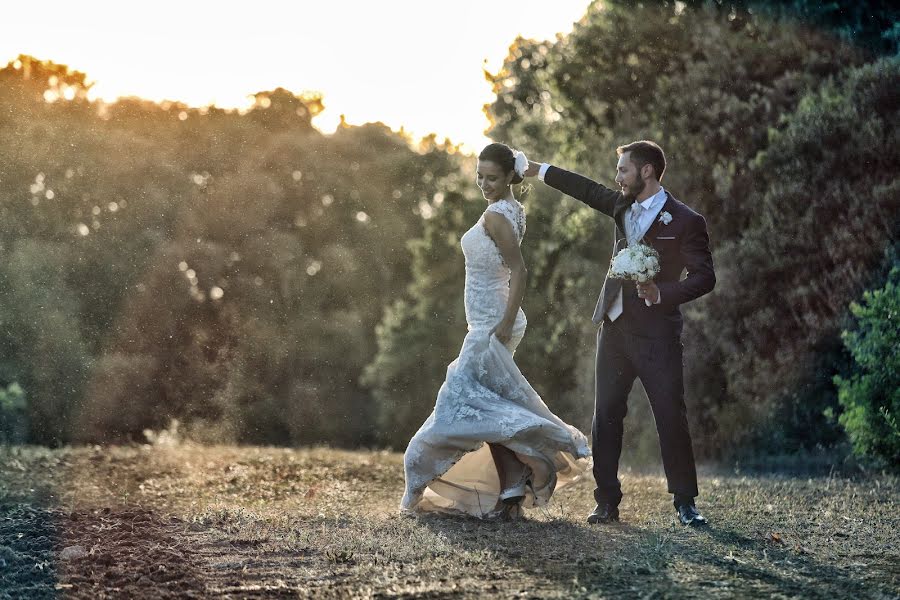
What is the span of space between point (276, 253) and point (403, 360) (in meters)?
7.69

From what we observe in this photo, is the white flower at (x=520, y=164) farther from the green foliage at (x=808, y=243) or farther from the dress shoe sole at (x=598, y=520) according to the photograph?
the green foliage at (x=808, y=243)

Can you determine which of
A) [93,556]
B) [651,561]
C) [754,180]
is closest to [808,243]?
[754,180]

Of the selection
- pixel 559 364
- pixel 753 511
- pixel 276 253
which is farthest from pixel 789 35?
pixel 276 253

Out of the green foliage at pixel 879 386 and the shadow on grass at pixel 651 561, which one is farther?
the green foliage at pixel 879 386

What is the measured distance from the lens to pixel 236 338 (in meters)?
34.3

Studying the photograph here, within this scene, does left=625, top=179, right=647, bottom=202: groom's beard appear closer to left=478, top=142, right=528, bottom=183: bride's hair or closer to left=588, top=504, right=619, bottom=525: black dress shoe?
left=478, top=142, right=528, bottom=183: bride's hair

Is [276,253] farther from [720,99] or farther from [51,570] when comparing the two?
[51,570]

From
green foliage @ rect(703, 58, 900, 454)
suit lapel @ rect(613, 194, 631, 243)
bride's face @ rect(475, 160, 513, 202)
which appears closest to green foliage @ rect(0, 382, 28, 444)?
green foliage @ rect(703, 58, 900, 454)

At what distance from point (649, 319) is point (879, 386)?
563 centimetres

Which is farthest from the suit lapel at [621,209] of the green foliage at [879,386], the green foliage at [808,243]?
the green foliage at [808,243]

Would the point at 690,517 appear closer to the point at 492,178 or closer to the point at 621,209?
the point at 621,209

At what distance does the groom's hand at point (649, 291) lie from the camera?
7219mm

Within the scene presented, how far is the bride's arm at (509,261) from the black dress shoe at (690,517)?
167 centimetres

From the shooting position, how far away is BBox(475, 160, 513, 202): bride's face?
26.0ft
